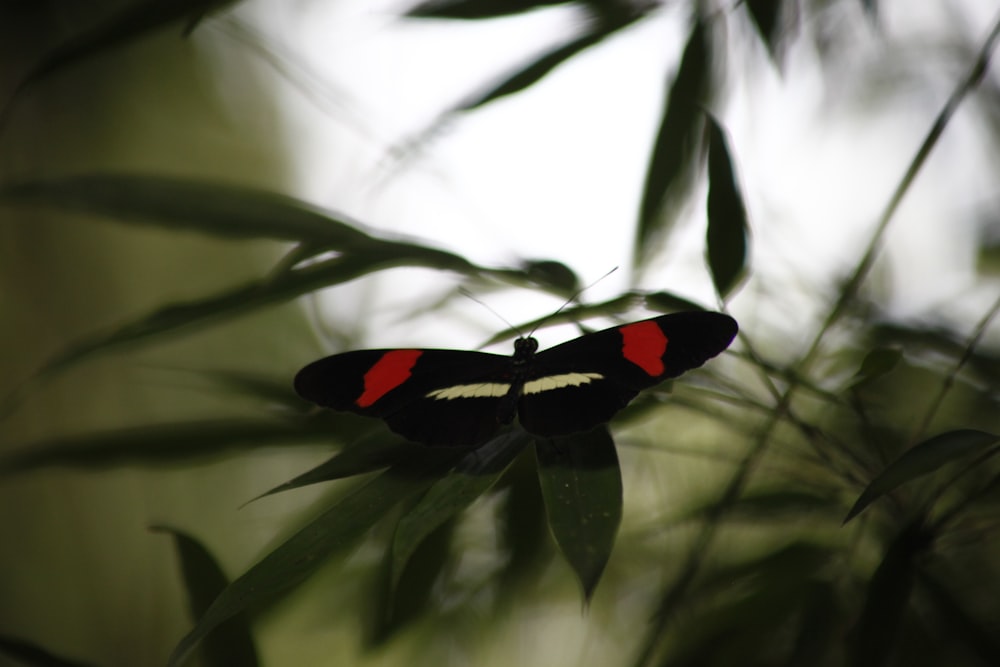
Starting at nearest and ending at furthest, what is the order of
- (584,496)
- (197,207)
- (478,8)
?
(584,496)
(197,207)
(478,8)

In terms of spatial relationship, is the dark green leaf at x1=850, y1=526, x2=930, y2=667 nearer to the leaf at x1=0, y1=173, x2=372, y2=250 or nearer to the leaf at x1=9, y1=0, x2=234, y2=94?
the leaf at x1=0, y1=173, x2=372, y2=250

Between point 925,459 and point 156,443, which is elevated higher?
point 156,443

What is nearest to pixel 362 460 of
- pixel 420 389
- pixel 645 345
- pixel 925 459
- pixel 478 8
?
pixel 420 389

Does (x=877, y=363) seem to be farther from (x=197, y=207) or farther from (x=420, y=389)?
(x=197, y=207)

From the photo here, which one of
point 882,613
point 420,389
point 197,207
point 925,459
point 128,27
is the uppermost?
point 128,27

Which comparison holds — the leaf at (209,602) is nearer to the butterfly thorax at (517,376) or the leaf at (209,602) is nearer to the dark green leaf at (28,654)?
the dark green leaf at (28,654)

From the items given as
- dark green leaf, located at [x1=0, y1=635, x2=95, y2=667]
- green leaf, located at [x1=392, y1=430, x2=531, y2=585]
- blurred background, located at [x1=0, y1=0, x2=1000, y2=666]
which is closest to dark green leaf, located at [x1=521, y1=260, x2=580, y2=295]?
blurred background, located at [x1=0, y1=0, x2=1000, y2=666]

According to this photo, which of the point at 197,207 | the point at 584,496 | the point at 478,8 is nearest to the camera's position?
the point at 584,496
